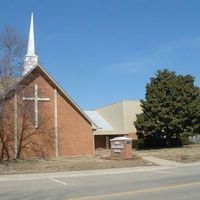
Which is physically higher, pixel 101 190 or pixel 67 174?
pixel 67 174

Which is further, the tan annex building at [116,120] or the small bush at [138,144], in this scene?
the tan annex building at [116,120]

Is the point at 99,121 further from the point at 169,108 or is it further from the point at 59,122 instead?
the point at 59,122

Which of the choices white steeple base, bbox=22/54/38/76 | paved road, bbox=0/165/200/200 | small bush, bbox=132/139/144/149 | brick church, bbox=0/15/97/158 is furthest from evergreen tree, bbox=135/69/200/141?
paved road, bbox=0/165/200/200

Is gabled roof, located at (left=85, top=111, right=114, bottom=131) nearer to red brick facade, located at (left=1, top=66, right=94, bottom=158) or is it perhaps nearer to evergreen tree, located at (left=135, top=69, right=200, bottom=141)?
evergreen tree, located at (left=135, top=69, right=200, bottom=141)

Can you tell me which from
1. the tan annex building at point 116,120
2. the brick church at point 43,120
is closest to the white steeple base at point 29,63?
the brick church at point 43,120

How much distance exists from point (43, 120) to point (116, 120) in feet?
86.2

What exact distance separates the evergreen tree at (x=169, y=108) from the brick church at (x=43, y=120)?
1049 centimetres

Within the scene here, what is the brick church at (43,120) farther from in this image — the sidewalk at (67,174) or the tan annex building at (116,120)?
the tan annex building at (116,120)

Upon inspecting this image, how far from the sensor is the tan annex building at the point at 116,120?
57269 mm

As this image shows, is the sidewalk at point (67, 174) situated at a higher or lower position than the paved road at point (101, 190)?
higher

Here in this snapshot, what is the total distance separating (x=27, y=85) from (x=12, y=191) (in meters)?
20.5

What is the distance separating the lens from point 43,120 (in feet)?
119

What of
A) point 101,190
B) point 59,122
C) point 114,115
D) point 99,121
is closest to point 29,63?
point 59,122

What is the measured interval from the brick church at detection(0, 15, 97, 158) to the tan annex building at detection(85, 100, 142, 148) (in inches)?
711
